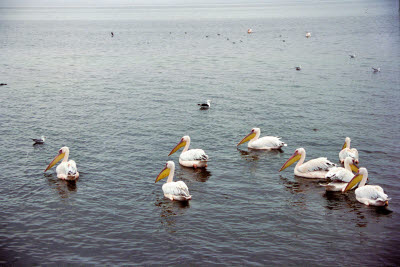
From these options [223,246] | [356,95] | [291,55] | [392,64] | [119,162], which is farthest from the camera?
[291,55]

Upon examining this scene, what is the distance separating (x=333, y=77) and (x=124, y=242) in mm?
29928

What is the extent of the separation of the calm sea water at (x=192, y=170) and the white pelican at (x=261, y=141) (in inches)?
21.0

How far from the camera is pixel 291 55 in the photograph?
53.6 metres

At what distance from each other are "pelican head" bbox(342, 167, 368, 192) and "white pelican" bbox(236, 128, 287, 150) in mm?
5265

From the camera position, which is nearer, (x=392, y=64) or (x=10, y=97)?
(x=10, y=97)

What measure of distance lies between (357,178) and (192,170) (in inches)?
274

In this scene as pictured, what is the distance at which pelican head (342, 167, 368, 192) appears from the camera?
56.5 feet

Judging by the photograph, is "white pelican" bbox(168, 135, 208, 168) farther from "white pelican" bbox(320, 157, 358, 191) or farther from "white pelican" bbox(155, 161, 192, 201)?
"white pelican" bbox(320, 157, 358, 191)

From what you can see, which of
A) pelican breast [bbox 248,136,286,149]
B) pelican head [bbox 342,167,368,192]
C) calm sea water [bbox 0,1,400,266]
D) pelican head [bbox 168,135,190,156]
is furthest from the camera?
pelican breast [bbox 248,136,286,149]

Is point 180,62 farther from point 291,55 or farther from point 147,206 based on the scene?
point 147,206

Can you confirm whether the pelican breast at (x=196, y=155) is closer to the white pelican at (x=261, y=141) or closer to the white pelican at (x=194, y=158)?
the white pelican at (x=194, y=158)

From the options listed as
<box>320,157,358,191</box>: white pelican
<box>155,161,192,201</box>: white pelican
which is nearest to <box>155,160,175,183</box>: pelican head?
<box>155,161,192,201</box>: white pelican

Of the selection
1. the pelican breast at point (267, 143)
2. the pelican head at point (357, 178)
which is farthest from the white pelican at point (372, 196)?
the pelican breast at point (267, 143)

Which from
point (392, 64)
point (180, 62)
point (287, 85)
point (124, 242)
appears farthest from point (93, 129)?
point (392, 64)
